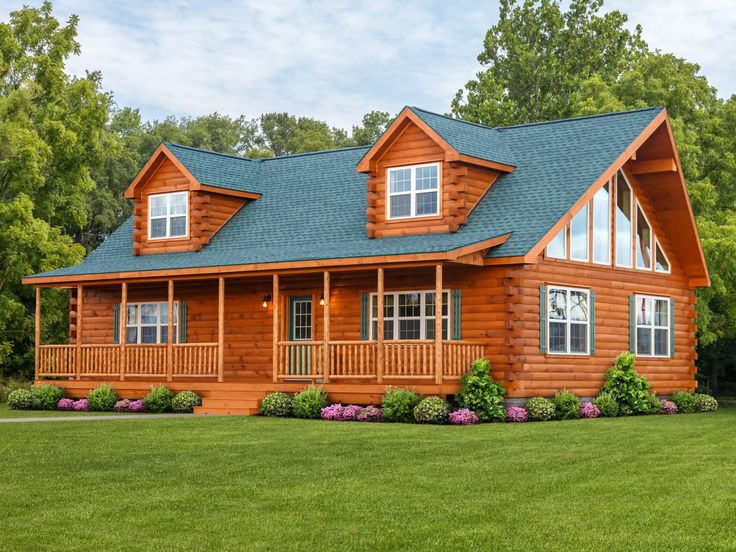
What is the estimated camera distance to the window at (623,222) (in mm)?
28109

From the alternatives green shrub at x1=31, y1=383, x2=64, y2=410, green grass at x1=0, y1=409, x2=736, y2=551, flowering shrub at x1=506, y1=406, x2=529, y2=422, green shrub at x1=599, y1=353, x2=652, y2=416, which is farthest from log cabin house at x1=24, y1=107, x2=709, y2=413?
green grass at x1=0, y1=409, x2=736, y2=551

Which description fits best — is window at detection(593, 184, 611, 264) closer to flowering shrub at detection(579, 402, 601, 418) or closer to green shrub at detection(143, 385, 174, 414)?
flowering shrub at detection(579, 402, 601, 418)

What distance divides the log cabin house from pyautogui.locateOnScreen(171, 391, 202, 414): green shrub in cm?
41

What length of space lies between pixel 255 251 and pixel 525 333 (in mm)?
7307

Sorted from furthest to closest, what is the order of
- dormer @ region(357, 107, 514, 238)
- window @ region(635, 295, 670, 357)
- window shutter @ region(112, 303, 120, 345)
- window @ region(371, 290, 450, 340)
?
window shutter @ region(112, 303, 120, 345) → window @ region(635, 295, 670, 357) → dormer @ region(357, 107, 514, 238) → window @ region(371, 290, 450, 340)

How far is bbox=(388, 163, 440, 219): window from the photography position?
26.7m

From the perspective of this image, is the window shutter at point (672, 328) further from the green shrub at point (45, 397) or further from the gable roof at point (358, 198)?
the green shrub at point (45, 397)

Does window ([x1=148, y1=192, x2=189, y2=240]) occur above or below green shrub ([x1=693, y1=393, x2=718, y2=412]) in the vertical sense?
above

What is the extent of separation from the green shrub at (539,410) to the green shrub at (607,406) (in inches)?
84.6

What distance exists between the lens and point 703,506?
11258 mm

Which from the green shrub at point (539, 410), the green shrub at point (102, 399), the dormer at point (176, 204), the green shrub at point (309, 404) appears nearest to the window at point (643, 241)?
the green shrub at point (539, 410)

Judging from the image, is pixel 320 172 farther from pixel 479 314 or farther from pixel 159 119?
pixel 159 119

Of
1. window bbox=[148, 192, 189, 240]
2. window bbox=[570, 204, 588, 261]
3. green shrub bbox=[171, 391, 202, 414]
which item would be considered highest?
window bbox=[148, 192, 189, 240]

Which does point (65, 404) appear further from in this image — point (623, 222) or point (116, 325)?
point (623, 222)
